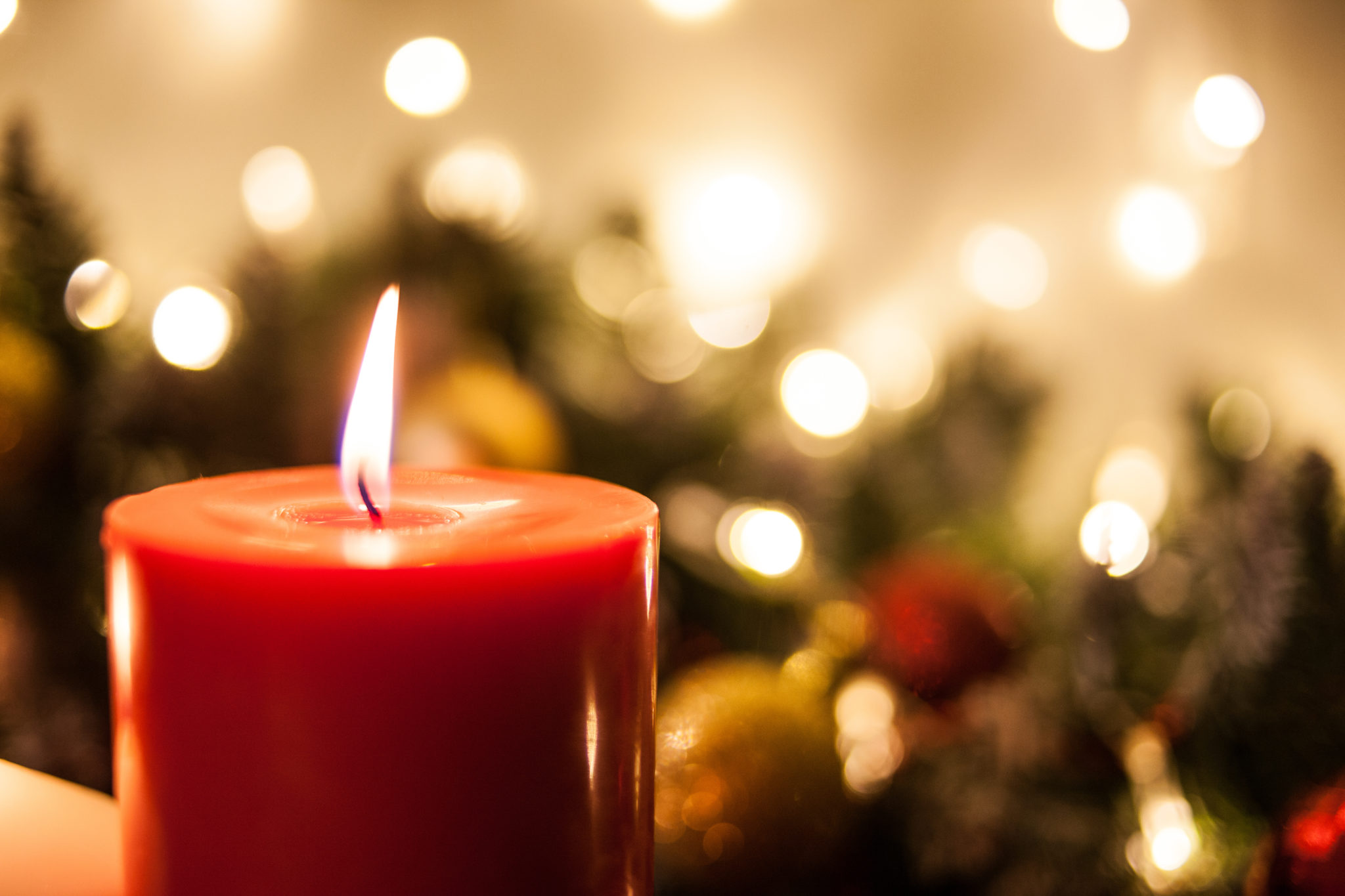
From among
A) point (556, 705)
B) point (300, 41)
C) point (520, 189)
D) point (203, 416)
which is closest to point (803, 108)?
point (520, 189)

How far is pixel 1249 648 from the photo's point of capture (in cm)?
48

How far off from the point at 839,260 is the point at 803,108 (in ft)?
0.62

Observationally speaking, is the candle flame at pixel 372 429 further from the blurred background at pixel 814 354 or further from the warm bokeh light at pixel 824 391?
the warm bokeh light at pixel 824 391

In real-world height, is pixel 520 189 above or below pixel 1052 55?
below

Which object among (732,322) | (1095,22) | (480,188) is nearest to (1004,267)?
(1095,22)

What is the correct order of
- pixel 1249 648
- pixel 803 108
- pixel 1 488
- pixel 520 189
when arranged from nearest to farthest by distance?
1. pixel 1249 648
2. pixel 1 488
3. pixel 520 189
4. pixel 803 108

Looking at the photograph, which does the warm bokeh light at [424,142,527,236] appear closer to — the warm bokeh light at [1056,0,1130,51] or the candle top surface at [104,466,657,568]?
the candle top surface at [104,466,657,568]

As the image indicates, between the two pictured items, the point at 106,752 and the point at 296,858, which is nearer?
the point at 296,858

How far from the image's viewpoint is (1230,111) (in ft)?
2.94

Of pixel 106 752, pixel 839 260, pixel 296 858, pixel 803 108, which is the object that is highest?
pixel 803 108

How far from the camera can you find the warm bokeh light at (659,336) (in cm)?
80

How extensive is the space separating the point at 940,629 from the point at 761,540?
0.16m

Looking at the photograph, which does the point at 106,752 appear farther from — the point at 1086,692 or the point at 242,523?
the point at 1086,692

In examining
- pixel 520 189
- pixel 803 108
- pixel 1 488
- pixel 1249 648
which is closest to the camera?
pixel 1249 648
